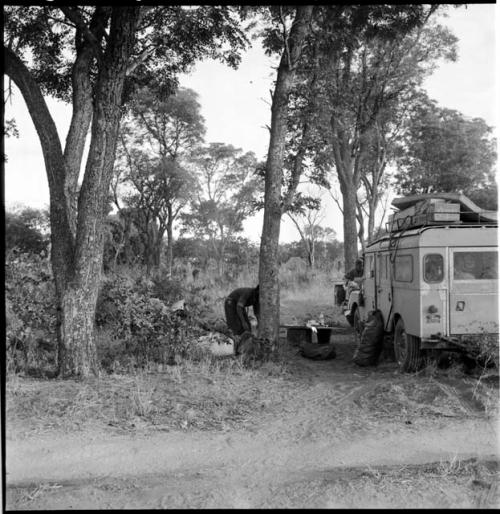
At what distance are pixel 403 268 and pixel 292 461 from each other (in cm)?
453

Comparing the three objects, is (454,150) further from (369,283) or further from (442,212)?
(442,212)

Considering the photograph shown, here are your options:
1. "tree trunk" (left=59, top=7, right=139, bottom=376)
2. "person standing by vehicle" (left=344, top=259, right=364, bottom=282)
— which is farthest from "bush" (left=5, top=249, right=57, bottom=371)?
"person standing by vehicle" (left=344, top=259, right=364, bottom=282)

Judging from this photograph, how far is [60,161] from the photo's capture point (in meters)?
7.99

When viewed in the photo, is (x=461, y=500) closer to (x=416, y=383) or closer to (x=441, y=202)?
(x=416, y=383)

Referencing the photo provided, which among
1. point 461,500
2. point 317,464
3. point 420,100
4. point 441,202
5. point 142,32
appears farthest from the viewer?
point 420,100

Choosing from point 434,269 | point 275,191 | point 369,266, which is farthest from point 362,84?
point 434,269

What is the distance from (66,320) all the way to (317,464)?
4.09m

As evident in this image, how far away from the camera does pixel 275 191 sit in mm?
9766

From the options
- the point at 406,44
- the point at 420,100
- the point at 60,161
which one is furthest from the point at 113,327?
the point at 420,100

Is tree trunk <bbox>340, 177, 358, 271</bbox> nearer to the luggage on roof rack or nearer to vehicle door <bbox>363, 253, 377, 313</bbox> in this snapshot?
vehicle door <bbox>363, 253, 377, 313</bbox>

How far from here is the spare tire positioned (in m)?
9.63

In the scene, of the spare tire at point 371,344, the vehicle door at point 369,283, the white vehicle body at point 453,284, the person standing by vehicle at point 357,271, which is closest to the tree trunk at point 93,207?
the spare tire at point 371,344

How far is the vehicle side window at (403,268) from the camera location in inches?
337

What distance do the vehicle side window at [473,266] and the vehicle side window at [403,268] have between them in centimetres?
66
